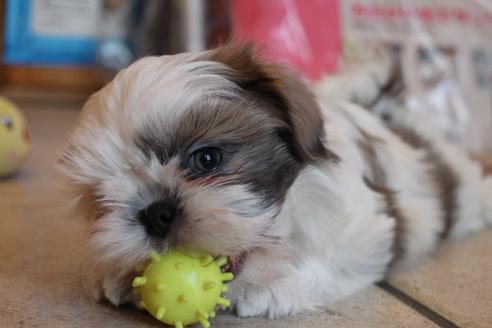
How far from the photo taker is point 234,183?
4.87 ft

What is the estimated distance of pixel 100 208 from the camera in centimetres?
157

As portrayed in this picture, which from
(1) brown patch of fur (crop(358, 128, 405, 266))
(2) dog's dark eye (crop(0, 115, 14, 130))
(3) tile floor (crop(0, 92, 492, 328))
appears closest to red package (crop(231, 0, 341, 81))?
(2) dog's dark eye (crop(0, 115, 14, 130))

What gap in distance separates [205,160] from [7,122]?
5.58ft

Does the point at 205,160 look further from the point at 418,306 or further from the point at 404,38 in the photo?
the point at 404,38

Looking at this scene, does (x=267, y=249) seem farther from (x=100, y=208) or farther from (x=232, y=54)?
(x=232, y=54)

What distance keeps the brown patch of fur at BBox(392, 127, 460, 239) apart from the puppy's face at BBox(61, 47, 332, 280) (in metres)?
0.84

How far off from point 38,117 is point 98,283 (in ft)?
12.9

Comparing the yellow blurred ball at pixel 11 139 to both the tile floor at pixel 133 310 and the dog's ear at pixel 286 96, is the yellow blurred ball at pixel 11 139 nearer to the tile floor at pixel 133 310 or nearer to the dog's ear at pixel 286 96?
the tile floor at pixel 133 310

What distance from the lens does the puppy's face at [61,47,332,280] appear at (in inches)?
55.6

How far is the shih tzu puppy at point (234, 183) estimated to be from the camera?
143 cm

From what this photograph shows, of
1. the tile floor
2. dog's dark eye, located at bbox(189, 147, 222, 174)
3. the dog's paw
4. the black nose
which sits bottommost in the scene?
the tile floor

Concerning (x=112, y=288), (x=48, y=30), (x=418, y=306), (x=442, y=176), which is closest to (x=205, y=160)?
(x=112, y=288)

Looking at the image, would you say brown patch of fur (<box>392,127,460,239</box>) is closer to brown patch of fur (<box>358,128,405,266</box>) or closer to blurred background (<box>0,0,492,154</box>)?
brown patch of fur (<box>358,128,405,266</box>)

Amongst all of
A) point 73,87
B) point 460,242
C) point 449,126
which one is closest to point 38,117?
point 73,87
